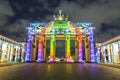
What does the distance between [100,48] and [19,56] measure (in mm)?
44112

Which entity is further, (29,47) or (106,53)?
(106,53)

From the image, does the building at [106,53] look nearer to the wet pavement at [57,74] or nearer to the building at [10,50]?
the building at [10,50]

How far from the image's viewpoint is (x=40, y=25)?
61500mm

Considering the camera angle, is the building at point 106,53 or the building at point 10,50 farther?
the building at point 106,53

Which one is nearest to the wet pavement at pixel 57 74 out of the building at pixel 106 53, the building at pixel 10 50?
the building at pixel 10 50

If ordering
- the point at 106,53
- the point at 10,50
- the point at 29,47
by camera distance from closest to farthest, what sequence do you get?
1. the point at 29,47
2. the point at 10,50
3. the point at 106,53

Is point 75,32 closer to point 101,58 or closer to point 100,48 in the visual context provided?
point 100,48

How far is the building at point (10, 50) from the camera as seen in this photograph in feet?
179

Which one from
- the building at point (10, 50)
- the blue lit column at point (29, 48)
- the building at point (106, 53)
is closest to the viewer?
the building at point (10, 50)

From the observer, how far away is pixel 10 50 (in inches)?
2532

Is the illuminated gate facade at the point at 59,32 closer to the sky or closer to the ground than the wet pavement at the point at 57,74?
closer to the sky

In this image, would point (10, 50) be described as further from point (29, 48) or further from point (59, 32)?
point (59, 32)

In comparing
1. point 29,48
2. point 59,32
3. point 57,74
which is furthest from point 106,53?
point 57,74

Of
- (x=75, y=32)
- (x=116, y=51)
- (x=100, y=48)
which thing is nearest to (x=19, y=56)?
(x=75, y=32)
